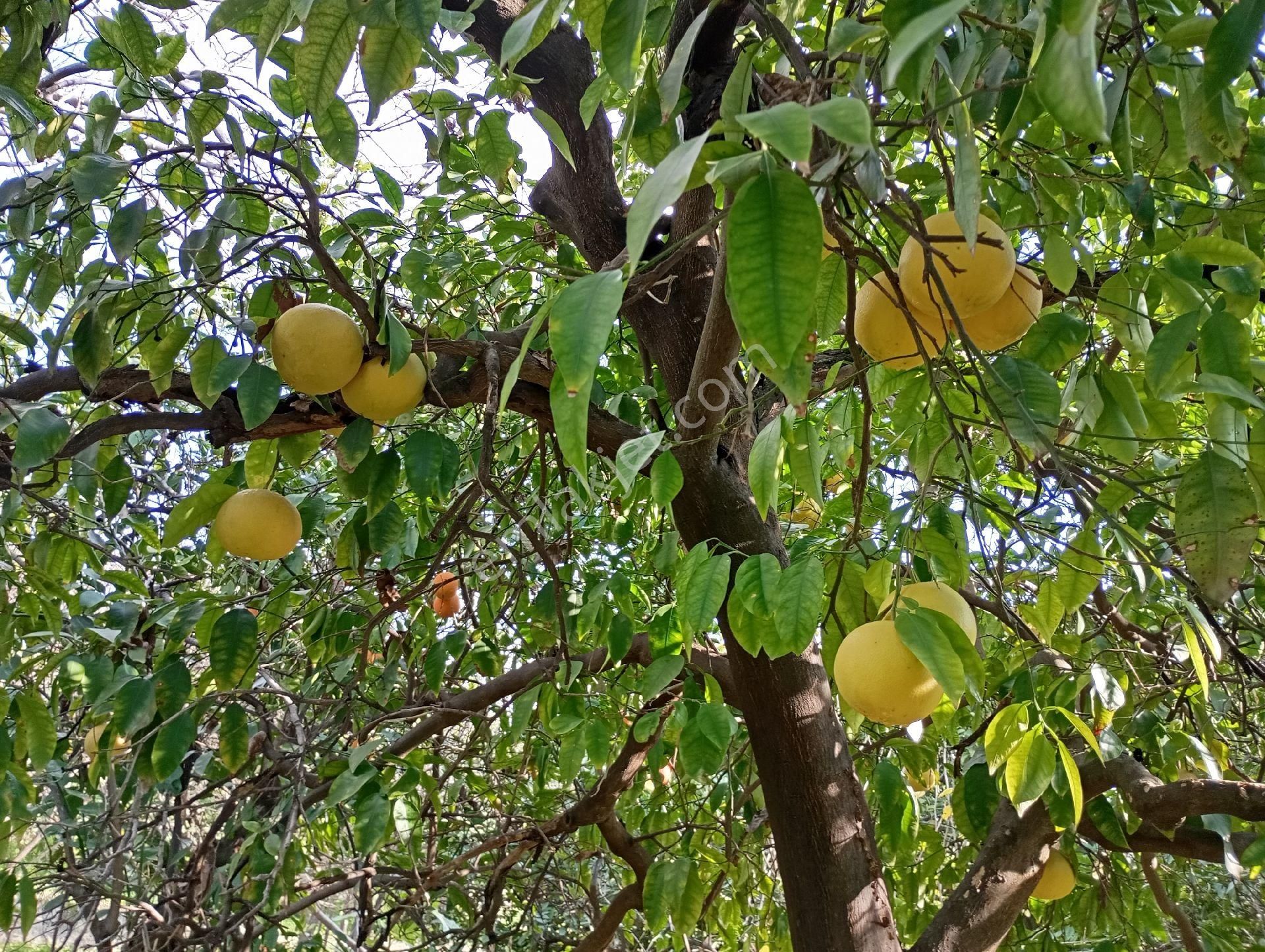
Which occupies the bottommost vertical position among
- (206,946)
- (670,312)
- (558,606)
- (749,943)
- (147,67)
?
(749,943)

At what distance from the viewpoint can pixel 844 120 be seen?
→ 1.62 feet

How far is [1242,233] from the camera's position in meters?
1.27

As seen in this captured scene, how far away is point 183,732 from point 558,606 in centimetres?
67

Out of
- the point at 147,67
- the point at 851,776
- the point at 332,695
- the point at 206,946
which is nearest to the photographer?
the point at 147,67

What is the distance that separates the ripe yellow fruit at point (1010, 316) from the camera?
102 cm

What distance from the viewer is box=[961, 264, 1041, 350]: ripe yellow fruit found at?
1.02 m

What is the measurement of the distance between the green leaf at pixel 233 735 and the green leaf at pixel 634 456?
45.8 inches

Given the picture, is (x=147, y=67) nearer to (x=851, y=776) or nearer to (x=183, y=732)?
(x=183, y=732)

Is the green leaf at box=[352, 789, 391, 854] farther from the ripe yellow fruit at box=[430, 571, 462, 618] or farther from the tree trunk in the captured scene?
the ripe yellow fruit at box=[430, 571, 462, 618]

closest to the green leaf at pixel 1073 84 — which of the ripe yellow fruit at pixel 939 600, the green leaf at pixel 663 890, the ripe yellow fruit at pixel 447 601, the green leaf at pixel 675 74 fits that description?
the green leaf at pixel 675 74

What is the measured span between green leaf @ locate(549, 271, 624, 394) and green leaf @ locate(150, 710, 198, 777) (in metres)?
1.33

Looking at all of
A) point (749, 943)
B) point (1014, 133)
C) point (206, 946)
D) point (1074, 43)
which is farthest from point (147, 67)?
point (749, 943)

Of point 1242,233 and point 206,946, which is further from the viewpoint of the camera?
point 206,946

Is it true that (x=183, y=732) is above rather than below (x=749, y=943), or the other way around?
above
